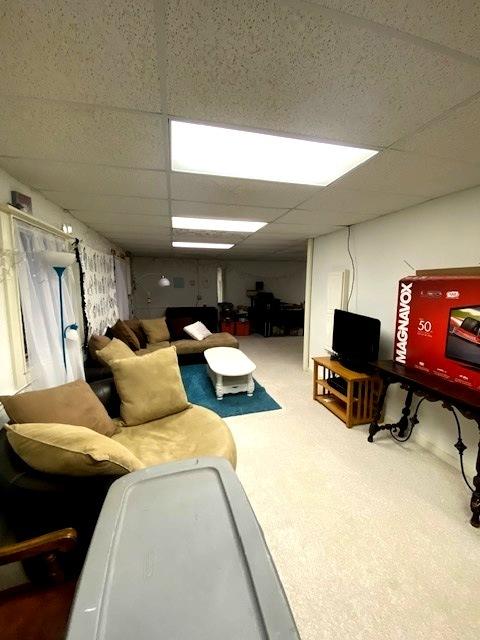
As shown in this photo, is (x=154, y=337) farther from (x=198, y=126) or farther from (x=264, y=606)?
(x=264, y=606)

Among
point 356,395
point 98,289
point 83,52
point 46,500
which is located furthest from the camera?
point 98,289

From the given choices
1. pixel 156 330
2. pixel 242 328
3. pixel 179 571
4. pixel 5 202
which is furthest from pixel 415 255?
pixel 242 328

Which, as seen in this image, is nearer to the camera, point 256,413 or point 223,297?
point 256,413

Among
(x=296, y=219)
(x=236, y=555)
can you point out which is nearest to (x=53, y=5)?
(x=236, y=555)

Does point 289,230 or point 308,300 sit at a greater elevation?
point 289,230

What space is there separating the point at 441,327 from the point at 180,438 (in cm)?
203

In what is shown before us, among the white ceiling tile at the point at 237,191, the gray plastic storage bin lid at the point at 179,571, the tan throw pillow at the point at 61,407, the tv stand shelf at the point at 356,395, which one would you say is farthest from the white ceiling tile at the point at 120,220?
the gray plastic storage bin lid at the point at 179,571

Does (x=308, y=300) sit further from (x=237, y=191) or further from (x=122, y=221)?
(x=122, y=221)

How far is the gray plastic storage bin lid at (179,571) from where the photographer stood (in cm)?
49

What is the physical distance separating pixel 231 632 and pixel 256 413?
2.54 metres

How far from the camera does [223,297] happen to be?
26.9 ft

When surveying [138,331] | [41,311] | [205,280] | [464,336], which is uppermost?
[205,280]

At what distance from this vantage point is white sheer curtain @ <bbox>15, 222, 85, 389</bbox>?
171 centimetres

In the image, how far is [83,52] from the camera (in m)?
0.77
